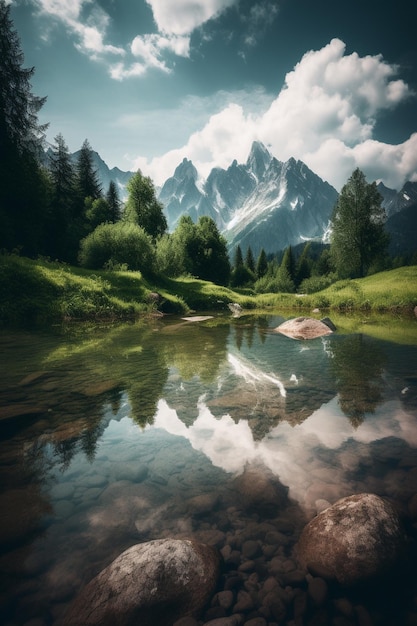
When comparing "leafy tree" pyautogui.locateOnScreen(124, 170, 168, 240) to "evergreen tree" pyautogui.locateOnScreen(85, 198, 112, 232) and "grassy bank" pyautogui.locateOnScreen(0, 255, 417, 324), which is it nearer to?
"evergreen tree" pyautogui.locateOnScreen(85, 198, 112, 232)

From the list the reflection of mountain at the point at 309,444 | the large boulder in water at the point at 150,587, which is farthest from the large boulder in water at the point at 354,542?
the large boulder in water at the point at 150,587

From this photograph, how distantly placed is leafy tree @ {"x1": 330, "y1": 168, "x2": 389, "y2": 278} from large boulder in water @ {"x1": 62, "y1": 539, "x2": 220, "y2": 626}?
5116cm

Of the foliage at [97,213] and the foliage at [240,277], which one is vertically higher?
the foliage at [97,213]

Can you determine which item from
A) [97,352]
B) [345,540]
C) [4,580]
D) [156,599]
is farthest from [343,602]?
[97,352]

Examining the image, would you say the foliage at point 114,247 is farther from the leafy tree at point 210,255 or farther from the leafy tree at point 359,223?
the leafy tree at point 359,223

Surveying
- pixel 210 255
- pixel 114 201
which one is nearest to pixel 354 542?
pixel 210 255

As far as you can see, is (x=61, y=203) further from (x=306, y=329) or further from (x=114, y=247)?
(x=306, y=329)

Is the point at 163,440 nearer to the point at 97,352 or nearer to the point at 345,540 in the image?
the point at 345,540

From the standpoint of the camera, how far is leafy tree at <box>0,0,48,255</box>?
2994 centimetres

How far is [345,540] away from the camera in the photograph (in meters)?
2.65

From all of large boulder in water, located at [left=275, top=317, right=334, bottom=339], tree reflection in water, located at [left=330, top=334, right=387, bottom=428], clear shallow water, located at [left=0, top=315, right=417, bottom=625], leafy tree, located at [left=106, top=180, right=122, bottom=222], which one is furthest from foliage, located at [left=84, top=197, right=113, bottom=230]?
tree reflection in water, located at [left=330, top=334, right=387, bottom=428]

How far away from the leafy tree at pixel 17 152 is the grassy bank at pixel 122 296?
11.1 m

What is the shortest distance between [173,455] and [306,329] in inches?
505

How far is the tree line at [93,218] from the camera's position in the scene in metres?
31.0
